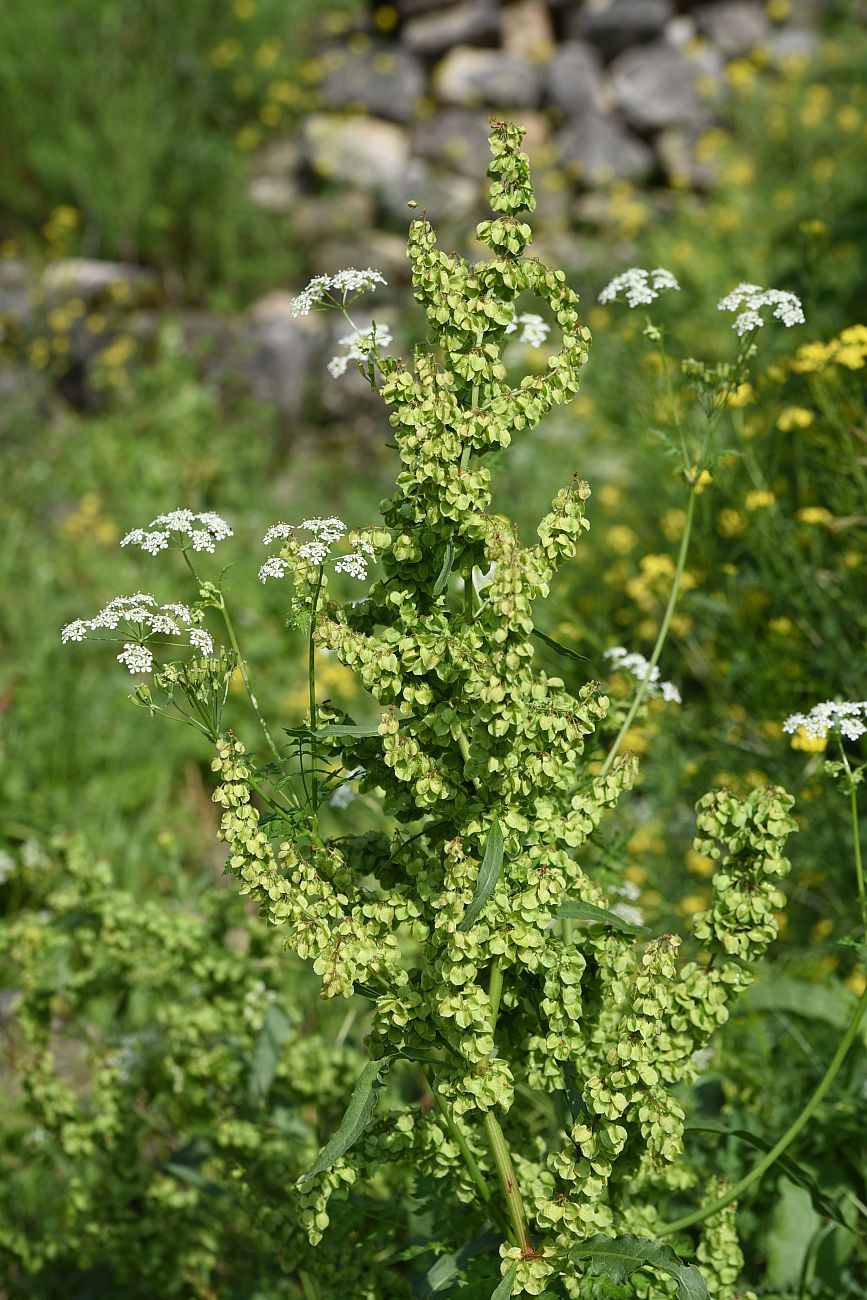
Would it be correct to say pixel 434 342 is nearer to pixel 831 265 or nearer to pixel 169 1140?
pixel 169 1140

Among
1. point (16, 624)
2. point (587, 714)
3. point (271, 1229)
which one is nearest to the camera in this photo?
point (587, 714)

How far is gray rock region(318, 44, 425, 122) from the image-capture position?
28.6ft

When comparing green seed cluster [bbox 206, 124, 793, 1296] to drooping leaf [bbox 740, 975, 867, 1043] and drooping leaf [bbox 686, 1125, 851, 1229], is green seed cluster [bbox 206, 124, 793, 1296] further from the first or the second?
drooping leaf [bbox 740, 975, 867, 1043]

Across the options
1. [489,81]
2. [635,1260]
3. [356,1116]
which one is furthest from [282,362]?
[635,1260]

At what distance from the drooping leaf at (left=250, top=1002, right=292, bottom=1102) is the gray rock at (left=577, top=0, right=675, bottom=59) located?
8.15m

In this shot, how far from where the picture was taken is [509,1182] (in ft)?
5.79

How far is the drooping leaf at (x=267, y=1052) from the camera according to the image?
101 inches

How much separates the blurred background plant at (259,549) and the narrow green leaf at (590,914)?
434 millimetres

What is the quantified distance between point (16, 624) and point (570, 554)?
13.5 ft

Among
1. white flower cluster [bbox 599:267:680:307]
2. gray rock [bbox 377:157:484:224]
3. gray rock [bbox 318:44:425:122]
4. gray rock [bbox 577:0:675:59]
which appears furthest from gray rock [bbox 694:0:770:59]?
white flower cluster [bbox 599:267:680:307]

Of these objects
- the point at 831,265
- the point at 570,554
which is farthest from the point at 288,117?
the point at 570,554

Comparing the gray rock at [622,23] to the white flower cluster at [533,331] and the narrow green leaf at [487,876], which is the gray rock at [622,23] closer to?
the white flower cluster at [533,331]

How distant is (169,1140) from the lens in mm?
3084

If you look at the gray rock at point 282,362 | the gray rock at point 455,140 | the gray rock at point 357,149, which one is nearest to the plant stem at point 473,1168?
the gray rock at point 282,362
